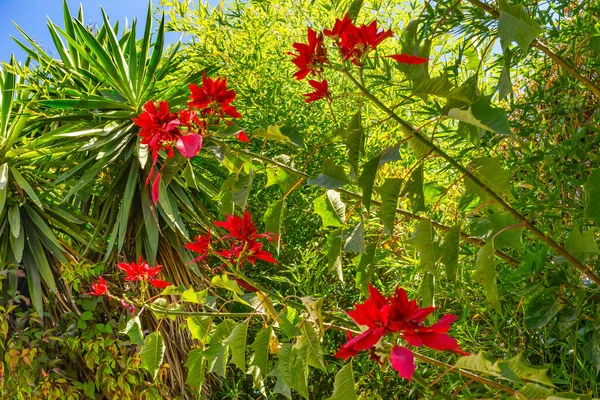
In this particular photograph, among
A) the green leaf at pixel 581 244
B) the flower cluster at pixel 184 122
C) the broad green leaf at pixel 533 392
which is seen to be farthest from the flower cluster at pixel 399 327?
the green leaf at pixel 581 244

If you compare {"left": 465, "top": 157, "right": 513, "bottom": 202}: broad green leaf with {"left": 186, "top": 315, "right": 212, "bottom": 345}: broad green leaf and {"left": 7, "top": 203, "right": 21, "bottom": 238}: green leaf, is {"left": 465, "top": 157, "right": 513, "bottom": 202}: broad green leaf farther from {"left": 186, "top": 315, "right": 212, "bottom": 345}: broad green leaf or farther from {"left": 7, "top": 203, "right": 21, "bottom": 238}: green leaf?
{"left": 7, "top": 203, "right": 21, "bottom": 238}: green leaf

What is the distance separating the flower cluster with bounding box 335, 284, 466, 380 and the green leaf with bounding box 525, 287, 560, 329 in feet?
1.69

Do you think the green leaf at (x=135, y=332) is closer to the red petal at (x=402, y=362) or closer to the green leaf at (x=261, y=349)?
the green leaf at (x=261, y=349)

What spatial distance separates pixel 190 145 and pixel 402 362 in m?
0.40

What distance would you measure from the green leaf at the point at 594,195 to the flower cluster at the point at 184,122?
19.0 inches

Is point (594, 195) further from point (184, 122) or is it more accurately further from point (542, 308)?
point (184, 122)

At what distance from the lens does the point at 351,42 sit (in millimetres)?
850

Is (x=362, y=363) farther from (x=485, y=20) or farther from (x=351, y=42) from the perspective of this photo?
(x=351, y=42)

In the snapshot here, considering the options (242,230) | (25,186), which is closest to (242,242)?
(242,230)

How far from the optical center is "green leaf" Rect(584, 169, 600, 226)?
870 millimetres

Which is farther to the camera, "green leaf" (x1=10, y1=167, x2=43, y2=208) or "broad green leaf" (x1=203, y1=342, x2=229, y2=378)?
"green leaf" (x1=10, y1=167, x2=43, y2=208)

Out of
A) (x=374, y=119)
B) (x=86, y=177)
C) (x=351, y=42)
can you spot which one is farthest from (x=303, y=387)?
(x=86, y=177)

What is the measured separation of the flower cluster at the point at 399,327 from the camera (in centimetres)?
66

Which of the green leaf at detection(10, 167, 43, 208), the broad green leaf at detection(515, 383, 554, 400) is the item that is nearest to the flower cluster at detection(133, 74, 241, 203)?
the broad green leaf at detection(515, 383, 554, 400)
